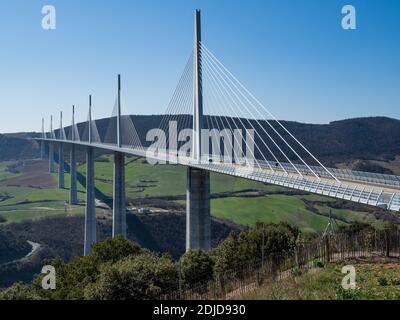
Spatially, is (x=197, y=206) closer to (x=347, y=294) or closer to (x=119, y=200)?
(x=347, y=294)

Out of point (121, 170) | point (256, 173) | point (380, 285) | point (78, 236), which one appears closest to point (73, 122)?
point (78, 236)

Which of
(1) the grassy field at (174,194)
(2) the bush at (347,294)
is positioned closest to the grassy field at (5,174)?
(1) the grassy field at (174,194)

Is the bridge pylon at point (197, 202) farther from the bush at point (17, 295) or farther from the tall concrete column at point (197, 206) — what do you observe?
the bush at point (17, 295)

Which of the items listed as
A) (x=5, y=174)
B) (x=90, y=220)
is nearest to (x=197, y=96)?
(x=90, y=220)

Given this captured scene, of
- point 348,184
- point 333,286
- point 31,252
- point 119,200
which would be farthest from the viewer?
point 31,252
